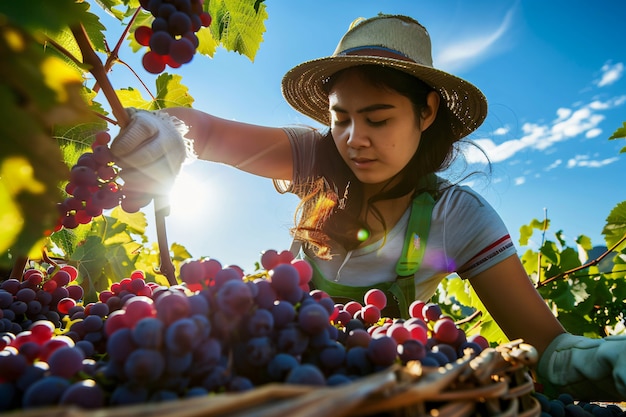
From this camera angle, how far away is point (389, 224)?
4.93 feet

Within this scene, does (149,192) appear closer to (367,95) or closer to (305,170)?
(367,95)

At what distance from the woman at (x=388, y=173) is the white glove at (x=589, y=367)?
0.04 meters

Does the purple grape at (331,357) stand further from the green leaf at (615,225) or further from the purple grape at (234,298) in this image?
the green leaf at (615,225)

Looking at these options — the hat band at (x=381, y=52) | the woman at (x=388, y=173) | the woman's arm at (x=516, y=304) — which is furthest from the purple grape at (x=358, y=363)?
the hat band at (x=381, y=52)

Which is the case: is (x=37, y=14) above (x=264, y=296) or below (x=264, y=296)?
above

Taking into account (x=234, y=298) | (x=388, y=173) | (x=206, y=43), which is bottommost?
(x=234, y=298)

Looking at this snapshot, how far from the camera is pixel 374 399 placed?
1.12 ft

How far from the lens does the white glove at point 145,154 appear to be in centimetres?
68

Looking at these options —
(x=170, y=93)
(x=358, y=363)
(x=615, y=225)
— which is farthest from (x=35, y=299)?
(x=615, y=225)

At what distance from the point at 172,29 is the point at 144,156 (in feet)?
0.63

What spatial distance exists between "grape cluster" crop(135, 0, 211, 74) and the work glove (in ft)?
0.34

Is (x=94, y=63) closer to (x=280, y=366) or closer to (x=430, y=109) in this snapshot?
(x=280, y=366)

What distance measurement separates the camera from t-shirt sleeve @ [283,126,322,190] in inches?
67.3

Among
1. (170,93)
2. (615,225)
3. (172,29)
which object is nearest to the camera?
(172,29)
